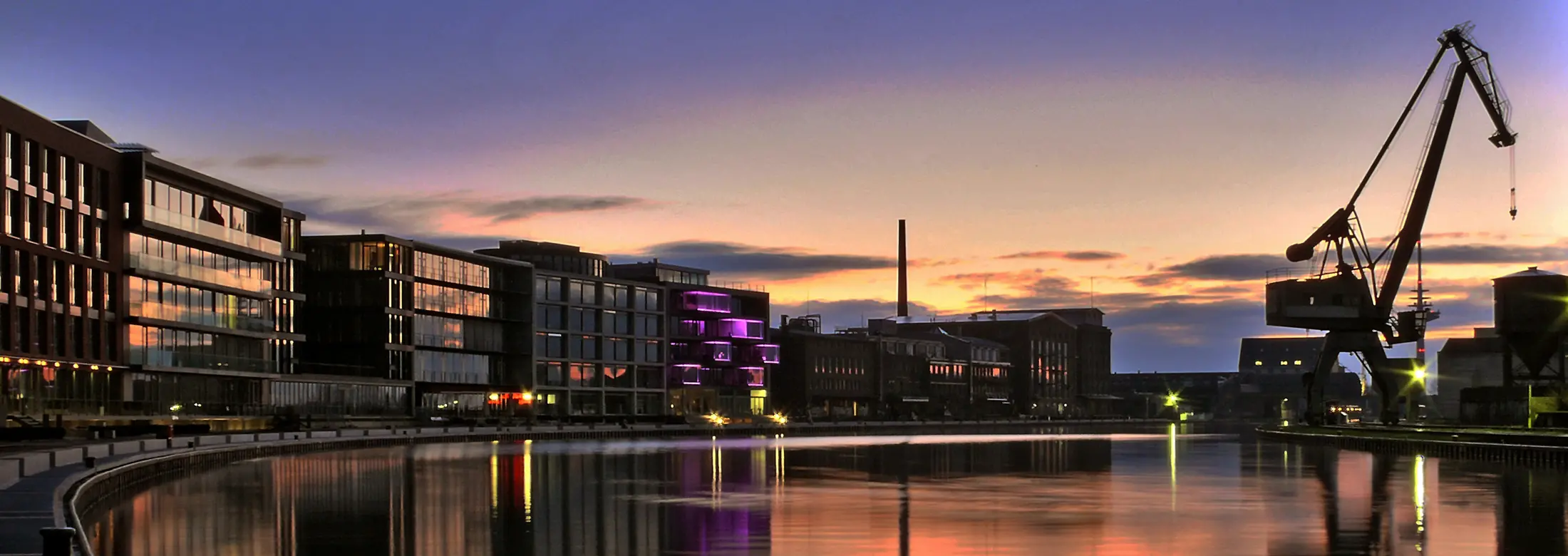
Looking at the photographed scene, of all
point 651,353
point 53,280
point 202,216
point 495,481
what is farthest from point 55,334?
point 651,353

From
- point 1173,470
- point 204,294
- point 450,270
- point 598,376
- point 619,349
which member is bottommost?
point 1173,470

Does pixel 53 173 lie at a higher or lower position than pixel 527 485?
higher

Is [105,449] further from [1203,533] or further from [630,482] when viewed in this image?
[1203,533]

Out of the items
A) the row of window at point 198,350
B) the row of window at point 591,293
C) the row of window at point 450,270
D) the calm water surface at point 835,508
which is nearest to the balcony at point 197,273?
the row of window at point 198,350

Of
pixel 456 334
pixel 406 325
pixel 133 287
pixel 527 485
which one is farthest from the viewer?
pixel 456 334

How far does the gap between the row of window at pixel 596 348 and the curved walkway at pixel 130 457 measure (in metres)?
28.8

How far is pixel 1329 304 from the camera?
11350 cm

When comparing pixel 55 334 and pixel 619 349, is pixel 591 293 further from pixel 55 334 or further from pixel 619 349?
pixel 55 334

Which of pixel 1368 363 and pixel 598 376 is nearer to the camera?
pixel 1368 363

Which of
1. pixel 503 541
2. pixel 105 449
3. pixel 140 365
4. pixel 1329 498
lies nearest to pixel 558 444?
pixel 140 365

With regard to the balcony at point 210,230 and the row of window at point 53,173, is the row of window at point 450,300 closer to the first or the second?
the balcony at point 210,230

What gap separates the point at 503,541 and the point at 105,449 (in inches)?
1415

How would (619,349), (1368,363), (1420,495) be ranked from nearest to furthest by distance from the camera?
(1420,495)
(1368,363)
(619,349)

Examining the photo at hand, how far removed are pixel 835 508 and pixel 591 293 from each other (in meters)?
146
